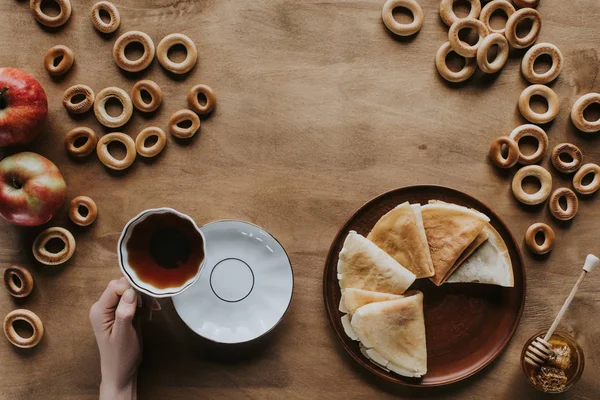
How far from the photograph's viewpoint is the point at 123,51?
1747 mm

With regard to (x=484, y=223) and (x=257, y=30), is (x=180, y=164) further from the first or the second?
(x=484, y=223)

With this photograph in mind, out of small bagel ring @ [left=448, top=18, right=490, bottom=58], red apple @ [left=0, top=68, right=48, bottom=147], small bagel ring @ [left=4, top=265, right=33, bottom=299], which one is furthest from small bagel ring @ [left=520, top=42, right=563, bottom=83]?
small bagel ring @ [left=4, top=265, right=33, bottom=299]

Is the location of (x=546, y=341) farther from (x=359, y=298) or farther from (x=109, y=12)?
(x=109, y=12)

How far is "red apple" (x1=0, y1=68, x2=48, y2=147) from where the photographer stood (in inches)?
63.7

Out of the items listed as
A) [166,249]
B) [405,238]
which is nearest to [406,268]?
[405,238]

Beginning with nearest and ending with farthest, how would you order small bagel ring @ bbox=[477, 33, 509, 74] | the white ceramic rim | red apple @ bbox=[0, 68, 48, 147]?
1. the white ceramic rim
2. red apple @ bbox=[0, 68, 48, 147]
3. small bagel ring @ bbox=[477, 33, 509, 74]

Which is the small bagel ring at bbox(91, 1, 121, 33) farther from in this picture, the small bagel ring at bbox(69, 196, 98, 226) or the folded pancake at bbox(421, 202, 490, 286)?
the folded pancake at bbox(421, 202, 490, 286)

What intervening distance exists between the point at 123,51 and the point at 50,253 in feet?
2.09

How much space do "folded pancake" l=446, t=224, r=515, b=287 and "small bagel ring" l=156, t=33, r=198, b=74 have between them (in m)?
0.98

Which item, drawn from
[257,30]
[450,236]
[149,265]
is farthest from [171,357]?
[257,30]

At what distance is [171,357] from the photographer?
69.2 inches

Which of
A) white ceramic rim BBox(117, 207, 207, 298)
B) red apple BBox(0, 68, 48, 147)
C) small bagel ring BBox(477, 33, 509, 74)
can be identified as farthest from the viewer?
small bagel ring BBox(477, 33, 509, 74)

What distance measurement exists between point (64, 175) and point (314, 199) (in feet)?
2.46

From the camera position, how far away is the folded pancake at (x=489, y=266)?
1682 mm
